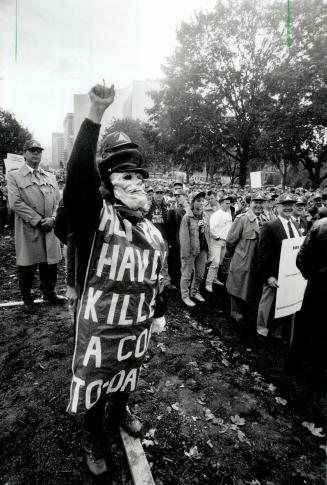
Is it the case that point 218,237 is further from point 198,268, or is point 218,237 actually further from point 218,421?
point 218,421

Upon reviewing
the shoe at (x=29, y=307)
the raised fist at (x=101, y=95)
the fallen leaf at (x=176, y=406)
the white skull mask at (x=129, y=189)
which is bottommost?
the fallen leaf at (x=176, y=406)

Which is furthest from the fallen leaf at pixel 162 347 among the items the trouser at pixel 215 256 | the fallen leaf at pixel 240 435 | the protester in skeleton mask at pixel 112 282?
the trouser at pixel 215 256

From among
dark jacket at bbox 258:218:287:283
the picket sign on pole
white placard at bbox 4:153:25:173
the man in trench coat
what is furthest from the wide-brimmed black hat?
white placard at bbox 4:153:25:173

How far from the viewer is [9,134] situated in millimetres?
46344

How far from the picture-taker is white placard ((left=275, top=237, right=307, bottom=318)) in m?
4.75

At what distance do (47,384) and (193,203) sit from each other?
4.28 metres

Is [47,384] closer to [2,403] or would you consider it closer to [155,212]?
[2,403]

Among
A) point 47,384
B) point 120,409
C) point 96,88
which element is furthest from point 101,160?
point 47,384

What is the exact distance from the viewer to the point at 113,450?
8.84 ft

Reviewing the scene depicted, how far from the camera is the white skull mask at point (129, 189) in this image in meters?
2.24

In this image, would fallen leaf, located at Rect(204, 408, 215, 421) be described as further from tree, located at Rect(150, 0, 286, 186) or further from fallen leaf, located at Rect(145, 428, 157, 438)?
tree, located at Rect(150, 0, 286, 186)

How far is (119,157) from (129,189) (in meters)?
0.23

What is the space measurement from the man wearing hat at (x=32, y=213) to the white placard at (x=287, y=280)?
3.61 meters

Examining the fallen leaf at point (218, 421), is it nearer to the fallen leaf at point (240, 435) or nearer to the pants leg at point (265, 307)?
the fallen leaf at point (240, 435)
